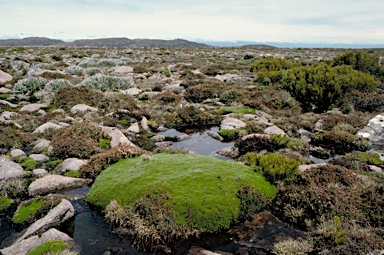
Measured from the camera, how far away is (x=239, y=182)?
788 centimetres

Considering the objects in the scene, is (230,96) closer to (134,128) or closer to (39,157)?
(134,128)

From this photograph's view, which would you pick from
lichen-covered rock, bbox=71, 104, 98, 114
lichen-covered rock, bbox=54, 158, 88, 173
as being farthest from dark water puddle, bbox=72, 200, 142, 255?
lichen-covered rock, bbox=71, 104, 98, 114

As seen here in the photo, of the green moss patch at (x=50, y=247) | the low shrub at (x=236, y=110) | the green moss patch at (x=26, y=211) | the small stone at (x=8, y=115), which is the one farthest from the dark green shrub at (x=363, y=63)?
the green moss patch at (x=50, y=247)

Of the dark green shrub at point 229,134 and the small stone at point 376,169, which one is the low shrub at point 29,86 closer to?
the dark green shrub at point 229,134

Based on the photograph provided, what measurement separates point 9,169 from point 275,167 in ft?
28.6

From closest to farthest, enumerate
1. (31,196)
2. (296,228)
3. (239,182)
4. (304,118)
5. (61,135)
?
(296,228) → (239,182) → (31,196) → (61,135) → (304,118)

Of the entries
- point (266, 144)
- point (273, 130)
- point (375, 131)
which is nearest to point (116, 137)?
point (266, 144)

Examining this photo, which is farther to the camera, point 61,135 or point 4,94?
point 4,94

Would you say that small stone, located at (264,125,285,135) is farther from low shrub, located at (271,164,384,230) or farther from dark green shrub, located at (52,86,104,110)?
dark green shrub, located at (52,86,104,110)

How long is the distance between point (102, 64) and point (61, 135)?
28487 millimetres

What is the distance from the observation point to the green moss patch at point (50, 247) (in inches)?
226

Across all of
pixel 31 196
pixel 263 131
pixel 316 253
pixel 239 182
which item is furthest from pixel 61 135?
pixel 316 253

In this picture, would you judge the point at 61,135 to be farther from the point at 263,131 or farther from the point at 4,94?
the point at 4,94

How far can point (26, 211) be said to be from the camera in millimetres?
7426
